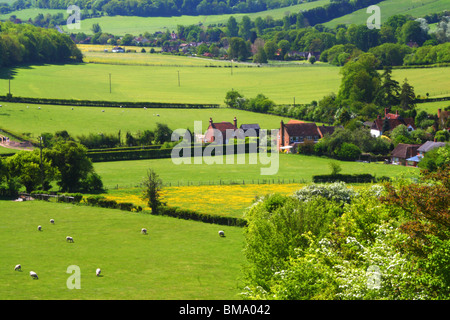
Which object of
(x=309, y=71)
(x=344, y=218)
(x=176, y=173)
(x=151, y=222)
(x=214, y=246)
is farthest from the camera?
(x=309, y=71)

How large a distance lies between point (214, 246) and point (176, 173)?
38117 mm

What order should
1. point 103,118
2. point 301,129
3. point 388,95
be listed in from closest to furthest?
point 301,129, point 103,118, point 388,95

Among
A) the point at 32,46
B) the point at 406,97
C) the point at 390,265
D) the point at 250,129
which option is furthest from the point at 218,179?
the point at 32,46

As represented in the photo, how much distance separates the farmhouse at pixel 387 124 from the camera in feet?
374

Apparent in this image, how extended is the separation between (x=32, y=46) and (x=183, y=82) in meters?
46.7

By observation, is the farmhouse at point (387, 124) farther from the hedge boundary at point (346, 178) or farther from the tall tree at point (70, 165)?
the tall tree at point (70, 165)

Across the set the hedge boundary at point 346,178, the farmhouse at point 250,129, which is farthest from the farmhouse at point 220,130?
the hedge boundary at point 346,178

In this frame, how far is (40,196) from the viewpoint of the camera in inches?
2616

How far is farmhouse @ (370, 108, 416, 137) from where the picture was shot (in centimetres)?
11400

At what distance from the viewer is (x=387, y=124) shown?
375ft

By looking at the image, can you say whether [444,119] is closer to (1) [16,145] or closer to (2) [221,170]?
(2) [221,170]

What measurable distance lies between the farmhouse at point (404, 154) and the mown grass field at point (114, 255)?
49822 millimetres
